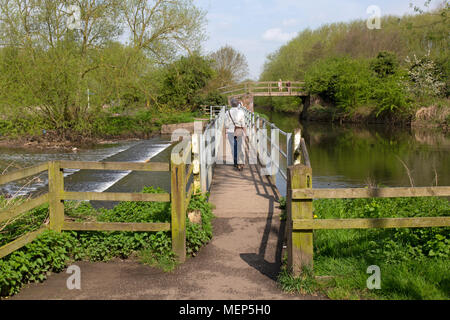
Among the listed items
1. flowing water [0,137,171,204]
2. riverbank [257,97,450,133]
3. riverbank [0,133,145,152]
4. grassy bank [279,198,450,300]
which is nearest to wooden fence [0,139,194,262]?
grassy bank [279,198,450,300]

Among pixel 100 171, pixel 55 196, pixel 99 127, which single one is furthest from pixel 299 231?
pixel 99 127

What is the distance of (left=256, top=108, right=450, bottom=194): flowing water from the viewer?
51.2ft

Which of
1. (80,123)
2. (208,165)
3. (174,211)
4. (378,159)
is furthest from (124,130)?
(174,211)

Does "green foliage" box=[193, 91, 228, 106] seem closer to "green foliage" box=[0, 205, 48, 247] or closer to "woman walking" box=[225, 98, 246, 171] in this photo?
"woman walking" box=[225, 98, 246, 171]

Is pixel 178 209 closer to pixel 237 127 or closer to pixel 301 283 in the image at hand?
pixel 301 283

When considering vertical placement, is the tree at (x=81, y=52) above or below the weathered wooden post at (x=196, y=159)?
above

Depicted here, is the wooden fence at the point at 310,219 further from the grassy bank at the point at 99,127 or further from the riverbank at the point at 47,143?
the grassy bank at the point at 99,127

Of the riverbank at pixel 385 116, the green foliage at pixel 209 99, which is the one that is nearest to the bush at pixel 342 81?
the riverbank at pixel 385 116

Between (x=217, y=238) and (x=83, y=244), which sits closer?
(x=83, y=244)

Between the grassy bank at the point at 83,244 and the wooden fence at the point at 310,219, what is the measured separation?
1.49m

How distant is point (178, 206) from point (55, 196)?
57.2 inches

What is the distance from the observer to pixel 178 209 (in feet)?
17.3

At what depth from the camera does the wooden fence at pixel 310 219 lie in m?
4.46

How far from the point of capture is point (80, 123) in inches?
991
